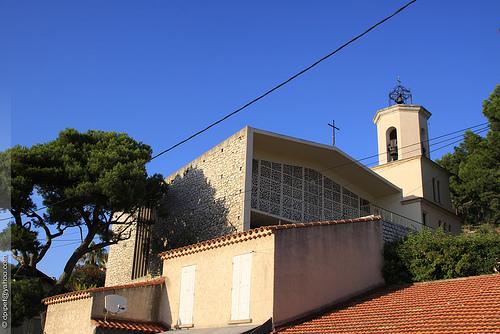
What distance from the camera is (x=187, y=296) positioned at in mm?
15750

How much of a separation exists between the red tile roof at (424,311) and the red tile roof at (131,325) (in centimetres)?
470

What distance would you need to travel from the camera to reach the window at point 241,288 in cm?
1382

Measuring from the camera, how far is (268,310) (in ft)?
43.3

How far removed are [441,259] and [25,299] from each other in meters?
15.6

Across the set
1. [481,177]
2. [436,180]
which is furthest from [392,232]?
[481,177]

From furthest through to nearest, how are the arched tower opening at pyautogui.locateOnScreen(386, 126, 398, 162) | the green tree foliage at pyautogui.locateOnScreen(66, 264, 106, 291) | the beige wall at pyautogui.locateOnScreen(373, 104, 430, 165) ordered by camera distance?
the green tree foliage at pyautogui.locateOnScreen(66, 264, 106, 291), the arched tower opening at pyautogui.locateOnScreen(386, 126, 398, 162), the beige wall at pyautogui.locateOnScreen(373, 104, 430, 165)

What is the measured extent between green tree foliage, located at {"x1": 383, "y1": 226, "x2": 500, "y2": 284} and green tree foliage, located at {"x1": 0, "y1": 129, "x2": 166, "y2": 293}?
11.6 meters

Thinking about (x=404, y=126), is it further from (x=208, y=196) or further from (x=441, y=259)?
(x=441, y=259)

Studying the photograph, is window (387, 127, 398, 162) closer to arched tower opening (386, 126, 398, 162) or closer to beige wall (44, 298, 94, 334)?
arched tower opening (386, 126, 398, 162)

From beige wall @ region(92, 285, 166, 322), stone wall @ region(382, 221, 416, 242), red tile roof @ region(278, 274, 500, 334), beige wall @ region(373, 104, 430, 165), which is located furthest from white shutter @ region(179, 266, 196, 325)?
beige wall @ region(373, 104, 430, 165)

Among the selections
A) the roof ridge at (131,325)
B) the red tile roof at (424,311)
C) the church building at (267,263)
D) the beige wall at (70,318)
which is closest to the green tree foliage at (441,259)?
the church building at (267,263)

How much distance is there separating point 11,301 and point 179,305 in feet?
27.0

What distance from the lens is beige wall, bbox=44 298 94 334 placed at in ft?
50.2

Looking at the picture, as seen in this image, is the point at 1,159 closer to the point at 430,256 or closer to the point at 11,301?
the point at 11,301
